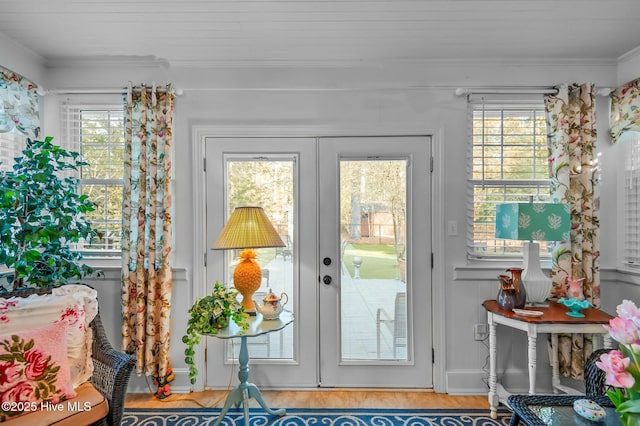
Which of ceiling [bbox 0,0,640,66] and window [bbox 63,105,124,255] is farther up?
ceiling [bbox 0,0,640,66]

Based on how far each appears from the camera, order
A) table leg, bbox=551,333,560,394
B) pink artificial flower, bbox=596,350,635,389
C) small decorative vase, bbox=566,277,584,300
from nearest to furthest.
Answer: pink artificial flower, bbox=596,350,635,389 < small decorative vase, bbox=566,277,584,300 < table leg, bbox=551,333,560,394

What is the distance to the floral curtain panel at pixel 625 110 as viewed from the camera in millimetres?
2434

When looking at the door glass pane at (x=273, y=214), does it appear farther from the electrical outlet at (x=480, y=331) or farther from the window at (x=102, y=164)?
the electrical outlet at (x=480, y=331)

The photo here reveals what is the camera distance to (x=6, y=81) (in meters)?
2.30

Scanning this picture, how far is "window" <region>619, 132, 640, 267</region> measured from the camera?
8.23ft

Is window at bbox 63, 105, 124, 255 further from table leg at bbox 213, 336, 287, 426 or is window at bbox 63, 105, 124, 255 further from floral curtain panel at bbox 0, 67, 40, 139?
table leg at bbox 213, 336, 287, 426

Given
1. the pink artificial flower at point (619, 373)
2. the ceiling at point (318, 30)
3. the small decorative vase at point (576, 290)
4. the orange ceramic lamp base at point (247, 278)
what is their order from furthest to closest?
the small decorative vase at point (576, 290) → the orange ceramic lamp base at point (247, 278) → the ceiling at point (318, 30) → the pink artificial flower at point (619, 373)

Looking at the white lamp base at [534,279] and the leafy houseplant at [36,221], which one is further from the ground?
the leafy houseplant at [36,221]

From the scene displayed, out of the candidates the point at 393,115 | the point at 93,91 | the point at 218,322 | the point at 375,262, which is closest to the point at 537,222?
the point at 375,262

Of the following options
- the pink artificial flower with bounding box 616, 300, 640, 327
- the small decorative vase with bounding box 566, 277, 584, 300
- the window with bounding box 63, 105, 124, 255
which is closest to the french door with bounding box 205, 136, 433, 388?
the window with bounding box 63, 105, 124, 255

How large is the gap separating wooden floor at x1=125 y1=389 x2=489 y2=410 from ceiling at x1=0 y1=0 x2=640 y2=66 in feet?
8.18

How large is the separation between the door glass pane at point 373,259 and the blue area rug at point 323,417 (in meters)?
0.41

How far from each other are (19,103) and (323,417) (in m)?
2.99

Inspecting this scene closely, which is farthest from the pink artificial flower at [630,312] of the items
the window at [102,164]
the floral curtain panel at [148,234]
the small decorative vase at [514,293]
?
the window at [102,164]
